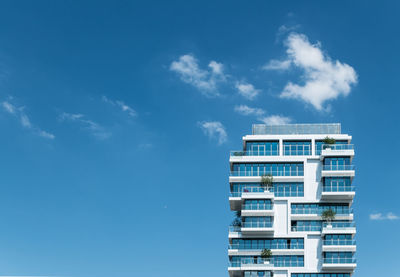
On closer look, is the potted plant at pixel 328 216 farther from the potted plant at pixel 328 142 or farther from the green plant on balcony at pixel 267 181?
the potted plant at pixel 328 142

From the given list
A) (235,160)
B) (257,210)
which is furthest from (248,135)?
(257,210)

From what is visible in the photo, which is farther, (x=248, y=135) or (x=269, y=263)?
(x=248, y=135)

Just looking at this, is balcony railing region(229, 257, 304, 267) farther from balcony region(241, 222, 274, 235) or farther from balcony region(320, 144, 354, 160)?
balcony region(320, 144, 354, 160)

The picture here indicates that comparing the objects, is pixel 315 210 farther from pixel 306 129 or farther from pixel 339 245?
pixel 306 129

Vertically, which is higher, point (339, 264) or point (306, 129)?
point (306, 129)

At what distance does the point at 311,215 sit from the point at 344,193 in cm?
559

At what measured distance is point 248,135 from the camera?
101 m

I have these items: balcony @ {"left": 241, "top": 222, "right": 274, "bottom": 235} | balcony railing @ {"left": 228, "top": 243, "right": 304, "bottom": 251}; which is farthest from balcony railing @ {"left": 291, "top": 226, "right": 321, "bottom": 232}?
balcony @ {"left": 241, "top": 222, "right": 274, "bottom": 235}

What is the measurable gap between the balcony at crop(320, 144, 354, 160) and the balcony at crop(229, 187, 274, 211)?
9371 mm

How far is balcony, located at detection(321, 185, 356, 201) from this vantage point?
9588cm

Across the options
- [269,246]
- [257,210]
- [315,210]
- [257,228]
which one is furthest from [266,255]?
[315,210]

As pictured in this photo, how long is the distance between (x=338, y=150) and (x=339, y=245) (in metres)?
13.5

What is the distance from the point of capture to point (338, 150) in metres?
98.3

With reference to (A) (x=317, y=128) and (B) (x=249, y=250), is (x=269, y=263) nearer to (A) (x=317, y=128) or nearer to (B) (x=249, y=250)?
(B) (x=249, y=250)
